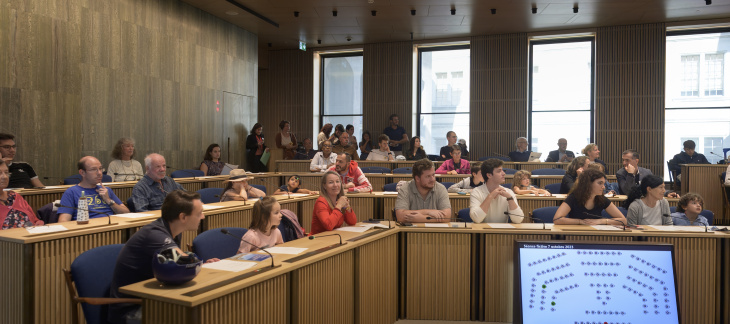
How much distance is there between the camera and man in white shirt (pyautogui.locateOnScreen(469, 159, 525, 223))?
4.68 metres

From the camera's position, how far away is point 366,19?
1184 centimetres

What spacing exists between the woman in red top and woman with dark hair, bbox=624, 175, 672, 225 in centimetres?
247

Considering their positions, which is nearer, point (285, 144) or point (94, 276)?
point (94, 276)

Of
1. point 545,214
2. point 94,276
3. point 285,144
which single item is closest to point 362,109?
point 285,144

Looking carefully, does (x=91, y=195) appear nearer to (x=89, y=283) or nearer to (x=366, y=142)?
(x=89, y=283)

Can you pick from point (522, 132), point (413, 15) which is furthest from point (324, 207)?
point (522, 132)

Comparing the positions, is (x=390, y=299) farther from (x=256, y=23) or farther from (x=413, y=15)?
(x=256, y=23)

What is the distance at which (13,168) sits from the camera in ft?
21.5

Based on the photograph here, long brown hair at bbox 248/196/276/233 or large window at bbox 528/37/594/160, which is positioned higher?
large window at bbox 528/37/594/160

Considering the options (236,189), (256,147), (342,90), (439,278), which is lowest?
(439,278)

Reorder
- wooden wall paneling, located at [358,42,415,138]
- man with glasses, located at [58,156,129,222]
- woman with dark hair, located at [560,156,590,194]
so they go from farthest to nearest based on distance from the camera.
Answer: wooden wall paneling, located at [358,42,415,138] < woman with dark hair, located at [560,156,590,194] < man with glasses, located at [58,156,129,222]

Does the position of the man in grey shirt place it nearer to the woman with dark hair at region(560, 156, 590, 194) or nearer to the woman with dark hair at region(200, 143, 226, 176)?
the woman with dark hair at region(560, 156, 590, 194)

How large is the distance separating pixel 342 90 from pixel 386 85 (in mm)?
1404

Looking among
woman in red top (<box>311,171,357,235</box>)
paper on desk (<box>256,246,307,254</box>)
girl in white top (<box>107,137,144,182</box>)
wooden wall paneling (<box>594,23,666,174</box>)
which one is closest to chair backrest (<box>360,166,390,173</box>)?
girl in white top (<box>107,137,144,182</box>)
